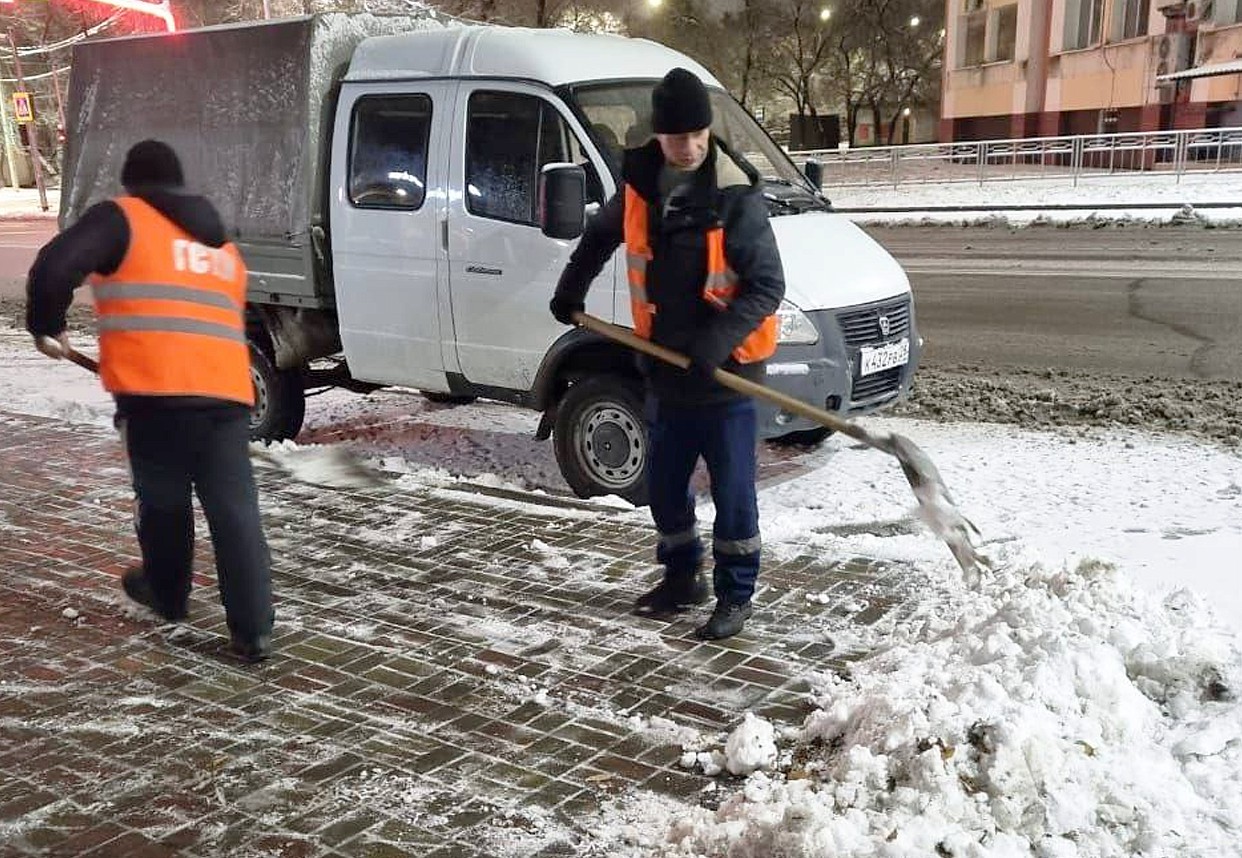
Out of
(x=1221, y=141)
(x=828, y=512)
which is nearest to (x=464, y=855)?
(x=828, y=512)

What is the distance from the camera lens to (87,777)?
140 inches

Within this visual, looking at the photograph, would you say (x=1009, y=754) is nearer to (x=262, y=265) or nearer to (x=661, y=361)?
(x=661, y=361)

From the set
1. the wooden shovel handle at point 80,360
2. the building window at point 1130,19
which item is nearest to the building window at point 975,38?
the building window at point 1130,19

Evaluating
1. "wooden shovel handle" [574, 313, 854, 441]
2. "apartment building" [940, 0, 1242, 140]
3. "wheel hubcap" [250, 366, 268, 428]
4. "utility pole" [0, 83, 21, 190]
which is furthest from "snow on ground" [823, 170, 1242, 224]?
"utility pole" [0, 83, 21, 190]

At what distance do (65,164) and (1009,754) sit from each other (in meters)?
7.96

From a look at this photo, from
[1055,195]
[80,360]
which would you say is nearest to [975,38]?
[1055,195]

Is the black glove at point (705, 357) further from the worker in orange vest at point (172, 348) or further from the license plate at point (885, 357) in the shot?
the license plate at point (885, 357)

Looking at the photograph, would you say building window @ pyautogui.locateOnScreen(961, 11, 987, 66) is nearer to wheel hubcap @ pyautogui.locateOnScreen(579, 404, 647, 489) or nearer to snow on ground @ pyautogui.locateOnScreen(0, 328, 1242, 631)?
snow on ground @ pyautogui.locateOnScreen(0, 328, 1242, 631)

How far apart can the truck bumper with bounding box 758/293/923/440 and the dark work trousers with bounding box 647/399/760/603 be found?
117cm

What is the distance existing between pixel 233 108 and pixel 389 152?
138 centimetres

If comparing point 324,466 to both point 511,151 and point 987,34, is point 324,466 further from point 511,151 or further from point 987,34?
point 987,34

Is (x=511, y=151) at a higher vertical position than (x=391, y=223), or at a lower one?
higher

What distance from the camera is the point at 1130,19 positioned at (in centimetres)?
3164

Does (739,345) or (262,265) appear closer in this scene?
(739,345)
